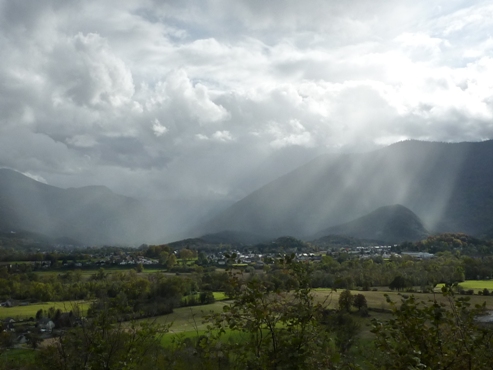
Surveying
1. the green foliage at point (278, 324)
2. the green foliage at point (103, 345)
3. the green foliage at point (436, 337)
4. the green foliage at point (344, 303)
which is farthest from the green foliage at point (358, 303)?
the green foliage at point (278, 324)

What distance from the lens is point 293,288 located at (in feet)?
20.9

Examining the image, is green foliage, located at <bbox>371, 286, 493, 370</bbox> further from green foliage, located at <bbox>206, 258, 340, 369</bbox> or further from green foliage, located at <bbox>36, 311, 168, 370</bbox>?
green foliage, located at <bbox>36, 311, 168, 370</bbox>

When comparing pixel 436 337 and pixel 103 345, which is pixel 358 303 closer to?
pixel 436 337

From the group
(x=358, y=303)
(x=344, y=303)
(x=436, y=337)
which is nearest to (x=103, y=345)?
(x=436, y=337)

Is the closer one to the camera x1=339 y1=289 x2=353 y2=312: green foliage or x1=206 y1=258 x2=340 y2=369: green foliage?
x1=206 y1=258 x2=340 y2=369: green foliage

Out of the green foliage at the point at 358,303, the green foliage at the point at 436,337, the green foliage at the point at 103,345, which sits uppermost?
the green foliage at the point at 436,337

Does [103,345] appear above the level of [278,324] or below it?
below

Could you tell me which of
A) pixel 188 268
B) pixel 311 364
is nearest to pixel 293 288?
pixel 311 364

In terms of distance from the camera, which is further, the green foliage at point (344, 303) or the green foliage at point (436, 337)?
the green foliage at point (344, 303)

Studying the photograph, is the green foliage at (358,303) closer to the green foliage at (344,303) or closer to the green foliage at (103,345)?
the green foliage at (344,303)

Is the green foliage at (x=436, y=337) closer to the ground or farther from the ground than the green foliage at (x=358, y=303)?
farther from the ground

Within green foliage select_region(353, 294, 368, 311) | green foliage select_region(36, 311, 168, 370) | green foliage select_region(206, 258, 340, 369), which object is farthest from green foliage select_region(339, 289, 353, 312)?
green foliage select_region(353, 294, 368, 311)

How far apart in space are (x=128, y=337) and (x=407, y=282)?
56.4 meters

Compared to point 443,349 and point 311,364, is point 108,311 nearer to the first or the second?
point 311,364
